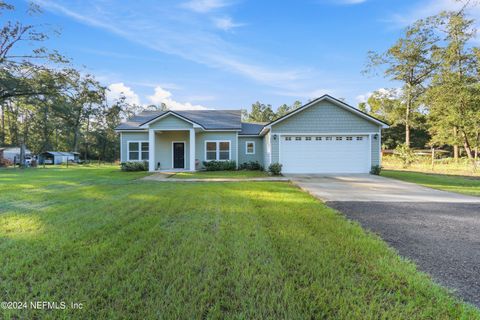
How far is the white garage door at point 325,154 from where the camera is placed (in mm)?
13711

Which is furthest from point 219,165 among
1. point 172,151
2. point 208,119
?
point 208,119

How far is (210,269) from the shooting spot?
2.68 meters

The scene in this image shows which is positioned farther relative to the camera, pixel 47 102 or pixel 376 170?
pixel 47 102

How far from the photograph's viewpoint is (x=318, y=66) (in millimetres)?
19703

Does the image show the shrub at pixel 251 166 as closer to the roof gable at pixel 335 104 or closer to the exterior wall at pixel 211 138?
the exterior wall at pixel 211 138

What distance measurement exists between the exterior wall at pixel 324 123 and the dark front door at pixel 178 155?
285 inches

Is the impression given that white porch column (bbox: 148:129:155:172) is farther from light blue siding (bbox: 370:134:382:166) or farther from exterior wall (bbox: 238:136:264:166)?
light blue siding (bbox: 370:134:382:166)

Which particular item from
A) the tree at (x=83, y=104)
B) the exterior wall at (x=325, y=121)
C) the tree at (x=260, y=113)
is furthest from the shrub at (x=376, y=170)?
the tree at (x=260, y=113)

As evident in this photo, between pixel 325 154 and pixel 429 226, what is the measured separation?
9.60 meters

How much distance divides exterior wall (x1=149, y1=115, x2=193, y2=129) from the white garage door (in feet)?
21.0

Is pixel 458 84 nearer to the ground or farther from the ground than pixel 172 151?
farther from the ground

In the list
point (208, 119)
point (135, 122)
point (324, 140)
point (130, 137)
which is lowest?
point (324, 140)

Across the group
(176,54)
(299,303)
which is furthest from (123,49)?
(299,303)

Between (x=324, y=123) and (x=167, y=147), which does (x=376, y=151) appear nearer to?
(x=324, y=123)
